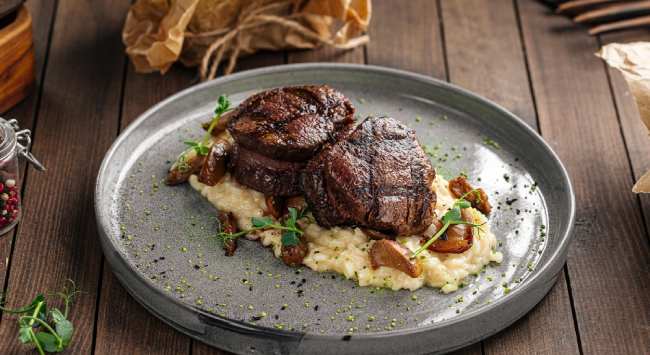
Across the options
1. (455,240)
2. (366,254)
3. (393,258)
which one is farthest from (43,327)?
(455,240)

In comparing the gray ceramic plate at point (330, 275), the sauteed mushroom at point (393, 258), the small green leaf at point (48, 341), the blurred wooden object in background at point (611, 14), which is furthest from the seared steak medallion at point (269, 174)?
the blurred wooden object in background at point (611, 14)

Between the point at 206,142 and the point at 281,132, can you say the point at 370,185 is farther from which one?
the point at 206,142

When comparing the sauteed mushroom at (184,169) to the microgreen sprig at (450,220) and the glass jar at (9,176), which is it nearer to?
the glass jar at (9,176)

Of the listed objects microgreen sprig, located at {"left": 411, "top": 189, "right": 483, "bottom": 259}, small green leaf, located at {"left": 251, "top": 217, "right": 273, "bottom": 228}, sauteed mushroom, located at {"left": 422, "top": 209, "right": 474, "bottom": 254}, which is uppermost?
microgreen sprig, located at {"left": 411, "top": 189, "right": 483, "bottom": 259}

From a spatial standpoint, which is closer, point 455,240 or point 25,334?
point 25,334

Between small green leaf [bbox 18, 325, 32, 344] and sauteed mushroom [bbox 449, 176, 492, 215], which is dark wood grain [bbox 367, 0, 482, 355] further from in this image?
small green leaf [bbox 18, 325, 32, 344]

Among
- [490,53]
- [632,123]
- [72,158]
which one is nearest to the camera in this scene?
[72,158]

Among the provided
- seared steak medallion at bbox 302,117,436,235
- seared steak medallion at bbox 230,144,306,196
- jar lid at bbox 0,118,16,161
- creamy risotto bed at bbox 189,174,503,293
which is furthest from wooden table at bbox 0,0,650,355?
seared steak medallion at bbox 230,144,306,196
